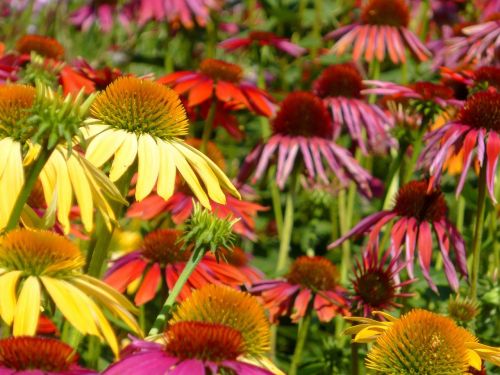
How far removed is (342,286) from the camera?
1938 millimetres

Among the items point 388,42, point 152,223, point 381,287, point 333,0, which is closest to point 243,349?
point 381,287

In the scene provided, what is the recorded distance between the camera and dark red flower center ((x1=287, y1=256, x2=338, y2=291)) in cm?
188

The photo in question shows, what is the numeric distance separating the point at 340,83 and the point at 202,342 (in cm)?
146

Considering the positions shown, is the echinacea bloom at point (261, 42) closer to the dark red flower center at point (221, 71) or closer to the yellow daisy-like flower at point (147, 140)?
the dark red flower center at point (221, 71)

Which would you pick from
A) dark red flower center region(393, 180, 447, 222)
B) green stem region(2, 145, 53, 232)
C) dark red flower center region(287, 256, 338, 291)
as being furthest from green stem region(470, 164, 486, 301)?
green stem region(2, 145, 53, 232)

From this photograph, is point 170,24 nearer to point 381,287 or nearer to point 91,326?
point 381,287

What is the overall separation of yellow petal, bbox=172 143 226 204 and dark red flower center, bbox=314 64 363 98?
1.11 meters

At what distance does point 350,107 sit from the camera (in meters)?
2.40

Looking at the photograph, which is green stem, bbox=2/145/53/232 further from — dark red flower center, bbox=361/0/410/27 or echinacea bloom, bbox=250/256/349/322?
dark red flower center, bbox=361/0/410/27

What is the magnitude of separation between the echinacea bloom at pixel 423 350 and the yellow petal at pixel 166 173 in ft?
0.90

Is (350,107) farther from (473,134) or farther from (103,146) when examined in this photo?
(103,146)

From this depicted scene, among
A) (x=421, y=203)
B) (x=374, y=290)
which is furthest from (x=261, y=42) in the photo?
(x=374, y=290)

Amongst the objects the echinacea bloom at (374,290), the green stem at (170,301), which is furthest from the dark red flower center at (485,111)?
the green stem at (170,301)

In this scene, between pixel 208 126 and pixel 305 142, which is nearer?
pixel 208 126
